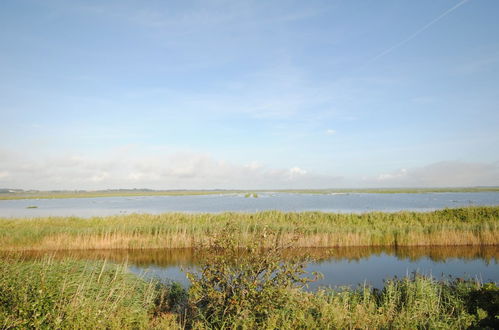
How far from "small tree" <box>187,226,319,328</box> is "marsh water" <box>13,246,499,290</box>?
811 cm

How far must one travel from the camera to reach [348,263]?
2092cm

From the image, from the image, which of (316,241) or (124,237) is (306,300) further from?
(124,237)

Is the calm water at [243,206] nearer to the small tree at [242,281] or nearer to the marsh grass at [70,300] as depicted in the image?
the marsh grass at [70,300]

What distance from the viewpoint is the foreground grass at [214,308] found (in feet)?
23.2

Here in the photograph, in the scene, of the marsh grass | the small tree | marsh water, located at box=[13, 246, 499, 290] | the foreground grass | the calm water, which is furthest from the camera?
the calm water

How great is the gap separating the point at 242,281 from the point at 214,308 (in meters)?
0.86

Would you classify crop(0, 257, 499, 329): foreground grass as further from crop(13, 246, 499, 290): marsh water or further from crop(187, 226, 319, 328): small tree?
crop(13, 246, 499, 290): marsh water

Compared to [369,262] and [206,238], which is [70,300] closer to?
[206,238]

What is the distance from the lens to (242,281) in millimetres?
7559

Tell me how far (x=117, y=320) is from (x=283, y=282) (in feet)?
12.2

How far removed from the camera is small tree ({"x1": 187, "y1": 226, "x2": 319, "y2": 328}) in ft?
23.9

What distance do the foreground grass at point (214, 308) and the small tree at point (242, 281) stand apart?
0.15 feet

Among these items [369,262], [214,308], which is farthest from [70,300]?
[369,262]

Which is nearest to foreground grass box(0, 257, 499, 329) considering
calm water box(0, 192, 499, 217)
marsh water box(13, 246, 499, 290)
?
marsh water box(13, 246, 499, 290)
